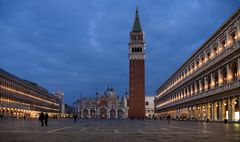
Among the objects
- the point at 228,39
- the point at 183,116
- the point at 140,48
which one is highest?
the point at 140,48

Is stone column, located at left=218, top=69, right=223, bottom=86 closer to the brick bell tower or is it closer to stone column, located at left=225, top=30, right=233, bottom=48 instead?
stone column, located at left=225, top=30, right=233, bottom=48

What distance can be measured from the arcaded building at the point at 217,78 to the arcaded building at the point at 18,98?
2302 inches

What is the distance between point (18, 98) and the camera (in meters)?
125

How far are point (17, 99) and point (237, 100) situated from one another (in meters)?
93.3

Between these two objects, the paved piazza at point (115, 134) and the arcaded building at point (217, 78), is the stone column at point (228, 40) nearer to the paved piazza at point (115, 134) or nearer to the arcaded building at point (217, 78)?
the arcaded building at point (217, 78)

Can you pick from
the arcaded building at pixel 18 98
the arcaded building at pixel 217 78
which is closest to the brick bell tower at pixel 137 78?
the arcaded building at pixel 217 78

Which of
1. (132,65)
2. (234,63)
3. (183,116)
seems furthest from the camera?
(132,65)

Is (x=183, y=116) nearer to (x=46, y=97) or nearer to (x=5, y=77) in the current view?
(x=5, y=77)

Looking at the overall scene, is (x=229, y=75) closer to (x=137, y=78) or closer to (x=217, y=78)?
(x=217, y=78)

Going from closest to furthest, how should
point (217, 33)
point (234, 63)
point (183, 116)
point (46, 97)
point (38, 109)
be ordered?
1. point (234, 63)
2. point (217, 33)
3. point (183, 116)
4. point (38, 109)
5. point (46, 97)

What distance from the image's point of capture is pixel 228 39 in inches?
2158

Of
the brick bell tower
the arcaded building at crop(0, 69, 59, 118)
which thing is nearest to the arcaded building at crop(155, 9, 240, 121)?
the brick bell tower

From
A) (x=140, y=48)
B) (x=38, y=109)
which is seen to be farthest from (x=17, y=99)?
(x=140, y=48)

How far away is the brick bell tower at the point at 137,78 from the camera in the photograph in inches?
5167
